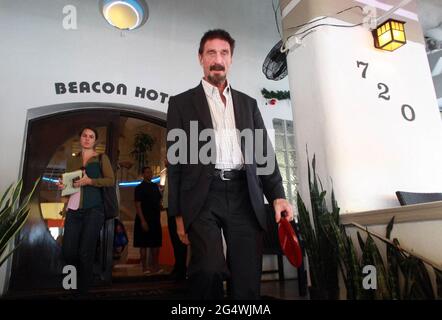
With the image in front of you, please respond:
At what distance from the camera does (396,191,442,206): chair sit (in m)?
2.24

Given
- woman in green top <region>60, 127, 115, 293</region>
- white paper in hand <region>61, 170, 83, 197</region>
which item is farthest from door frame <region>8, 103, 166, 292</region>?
white paper in hand <region>61, 170, 83, 197</region>

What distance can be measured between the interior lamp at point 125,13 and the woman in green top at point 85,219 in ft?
5.56

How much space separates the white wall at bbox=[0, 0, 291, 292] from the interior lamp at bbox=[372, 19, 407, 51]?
5.00ft

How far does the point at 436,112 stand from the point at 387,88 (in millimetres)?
554

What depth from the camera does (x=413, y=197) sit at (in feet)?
7.59

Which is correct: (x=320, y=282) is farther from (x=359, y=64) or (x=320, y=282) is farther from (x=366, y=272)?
(x=359, y=64)

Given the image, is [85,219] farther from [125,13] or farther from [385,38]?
[385,38]

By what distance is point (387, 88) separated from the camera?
9.12 feet

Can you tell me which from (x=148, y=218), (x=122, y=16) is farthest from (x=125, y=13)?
(x=148, y=218)

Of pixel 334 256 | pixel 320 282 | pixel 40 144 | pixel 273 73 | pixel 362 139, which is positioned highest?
pixel 273 73

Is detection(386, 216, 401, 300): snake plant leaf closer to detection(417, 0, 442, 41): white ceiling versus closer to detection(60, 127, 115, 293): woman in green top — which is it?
detection(60, 127, 115, 293): woman in green top

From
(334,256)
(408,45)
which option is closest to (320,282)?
(334,256)
